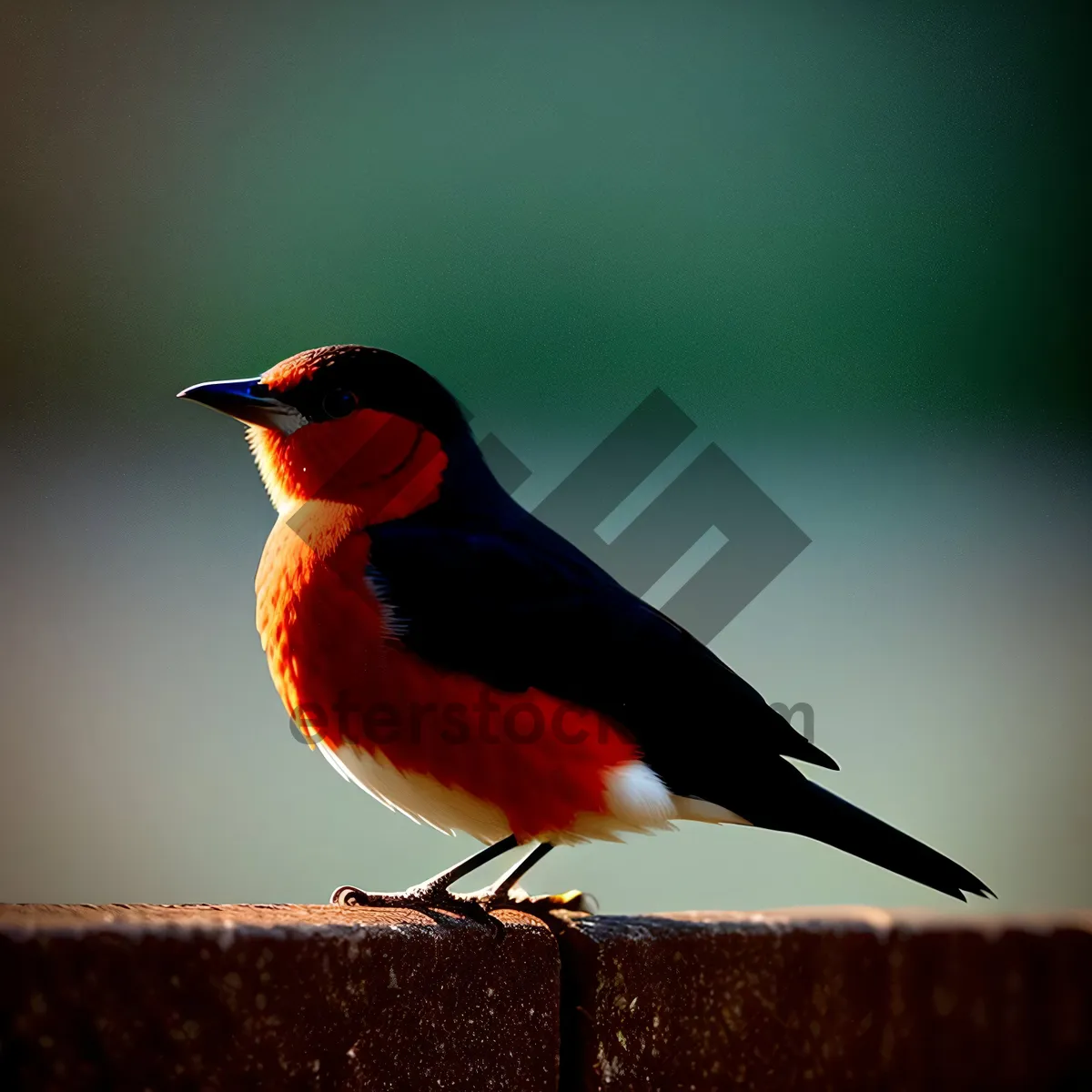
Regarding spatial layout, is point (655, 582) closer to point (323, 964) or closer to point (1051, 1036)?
point (1051, 1036)

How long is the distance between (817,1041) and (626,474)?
344 centimetres

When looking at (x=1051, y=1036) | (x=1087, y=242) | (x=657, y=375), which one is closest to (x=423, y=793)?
(x=1051, y=1036)

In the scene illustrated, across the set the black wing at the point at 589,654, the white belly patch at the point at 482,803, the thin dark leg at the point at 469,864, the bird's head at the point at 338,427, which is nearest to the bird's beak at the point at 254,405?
the bird's head at the point at 338,427

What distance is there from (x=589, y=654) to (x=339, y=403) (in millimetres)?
783

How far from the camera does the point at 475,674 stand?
2.74 m

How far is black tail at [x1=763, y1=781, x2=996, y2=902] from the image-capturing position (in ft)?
8.53

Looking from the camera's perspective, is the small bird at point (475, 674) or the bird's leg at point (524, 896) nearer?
the small bird at point (475, 674)

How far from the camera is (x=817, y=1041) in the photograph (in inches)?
93.8

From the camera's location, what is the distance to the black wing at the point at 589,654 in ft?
9.09

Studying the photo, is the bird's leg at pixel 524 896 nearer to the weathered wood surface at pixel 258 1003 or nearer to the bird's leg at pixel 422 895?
the bird's leg at pixel 422 895

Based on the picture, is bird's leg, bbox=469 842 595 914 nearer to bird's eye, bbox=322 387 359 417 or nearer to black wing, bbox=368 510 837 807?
black wing, bbox=368 510 837 807

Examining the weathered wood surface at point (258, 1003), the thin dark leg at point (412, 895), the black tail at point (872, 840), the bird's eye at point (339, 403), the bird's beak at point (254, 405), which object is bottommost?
the thin dark leg at point (412, 895)

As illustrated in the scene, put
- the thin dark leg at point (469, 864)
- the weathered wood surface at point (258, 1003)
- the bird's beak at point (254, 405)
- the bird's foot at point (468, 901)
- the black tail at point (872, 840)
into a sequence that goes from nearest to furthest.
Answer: the weathered wood surface at point (258, 1003) < the bird's foot at point (468, 901) < the black tail at point (872, 840) < the thin dark leg at point (469, 864) < the bird's beak at point (254, 405)

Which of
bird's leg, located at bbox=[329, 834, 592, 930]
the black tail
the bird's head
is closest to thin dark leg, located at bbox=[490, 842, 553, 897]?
bird's leg, located at bbox=[329, 834, 592, 930]
